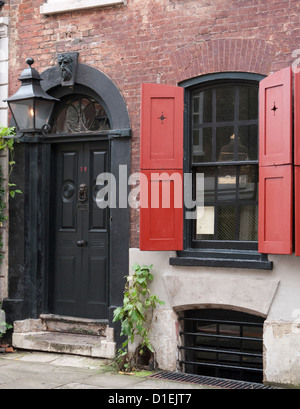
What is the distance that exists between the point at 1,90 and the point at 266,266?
163 inches

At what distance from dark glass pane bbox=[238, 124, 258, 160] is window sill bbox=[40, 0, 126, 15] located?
2.15 metres

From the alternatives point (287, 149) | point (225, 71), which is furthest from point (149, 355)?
point (225, 71)

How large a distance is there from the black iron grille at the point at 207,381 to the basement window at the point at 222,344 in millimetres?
172

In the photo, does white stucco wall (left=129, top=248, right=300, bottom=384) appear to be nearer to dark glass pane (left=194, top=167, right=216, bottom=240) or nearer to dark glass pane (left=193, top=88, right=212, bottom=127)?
dark glass pane (left=194, top=167, right=216, bottom=240)

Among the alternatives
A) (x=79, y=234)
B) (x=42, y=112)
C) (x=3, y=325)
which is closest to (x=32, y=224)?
(x=79, y=234)

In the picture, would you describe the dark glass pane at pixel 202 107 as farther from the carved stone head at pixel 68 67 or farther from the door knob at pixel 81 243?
the door knob at pixel 81 243

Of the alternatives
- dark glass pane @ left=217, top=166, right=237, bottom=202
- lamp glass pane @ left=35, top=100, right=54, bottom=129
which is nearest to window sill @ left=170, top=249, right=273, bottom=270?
dark glass pane @ left=217, top=166, right=237, bottom=202

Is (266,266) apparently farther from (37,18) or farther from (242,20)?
(37,18)

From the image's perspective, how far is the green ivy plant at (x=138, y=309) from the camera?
22.8 feet

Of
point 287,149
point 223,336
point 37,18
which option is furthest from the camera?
point 37,18

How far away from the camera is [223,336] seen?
681 cm

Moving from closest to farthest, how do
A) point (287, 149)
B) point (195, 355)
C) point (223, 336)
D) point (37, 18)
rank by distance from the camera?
point (287, 149)
point (223, 336)
point (195, 355)
point (37, 18)

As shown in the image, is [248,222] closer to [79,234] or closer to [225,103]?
[225,103]

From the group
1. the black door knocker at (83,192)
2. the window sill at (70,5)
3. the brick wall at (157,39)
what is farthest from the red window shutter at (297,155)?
the black door knocker at (83,192)
